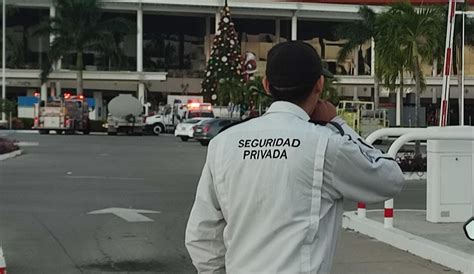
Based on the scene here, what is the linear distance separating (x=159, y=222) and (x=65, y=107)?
126 feet

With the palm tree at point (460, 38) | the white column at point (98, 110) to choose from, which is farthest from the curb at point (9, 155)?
the white column at point (98, 110)

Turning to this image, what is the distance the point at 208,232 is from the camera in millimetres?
2617

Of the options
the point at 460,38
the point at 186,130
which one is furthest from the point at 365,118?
the point at 460,38

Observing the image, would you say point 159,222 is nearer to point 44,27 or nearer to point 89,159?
point 89,159

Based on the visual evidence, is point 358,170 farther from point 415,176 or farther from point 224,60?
point 224,60

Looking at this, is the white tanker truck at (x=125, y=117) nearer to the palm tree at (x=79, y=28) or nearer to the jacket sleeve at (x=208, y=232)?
the palm tree at (x=79, y=28)

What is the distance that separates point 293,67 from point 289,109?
0.15m

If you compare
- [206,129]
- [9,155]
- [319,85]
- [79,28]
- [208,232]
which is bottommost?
[9,155]

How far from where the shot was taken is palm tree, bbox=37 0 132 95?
55.8 m

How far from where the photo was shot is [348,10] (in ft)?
218

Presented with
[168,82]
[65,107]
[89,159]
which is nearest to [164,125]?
[65,107]

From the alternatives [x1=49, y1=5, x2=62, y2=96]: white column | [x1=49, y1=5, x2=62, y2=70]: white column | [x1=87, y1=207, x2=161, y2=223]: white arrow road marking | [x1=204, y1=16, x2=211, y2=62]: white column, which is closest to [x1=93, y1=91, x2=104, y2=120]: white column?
[x1=49, y1=5, x2=62, y2=96]: white column

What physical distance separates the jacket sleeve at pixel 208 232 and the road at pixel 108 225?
4.96 metres

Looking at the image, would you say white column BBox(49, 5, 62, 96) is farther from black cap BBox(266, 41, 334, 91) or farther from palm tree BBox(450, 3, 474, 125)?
black cap BBox(266, 41, 334, 91)
